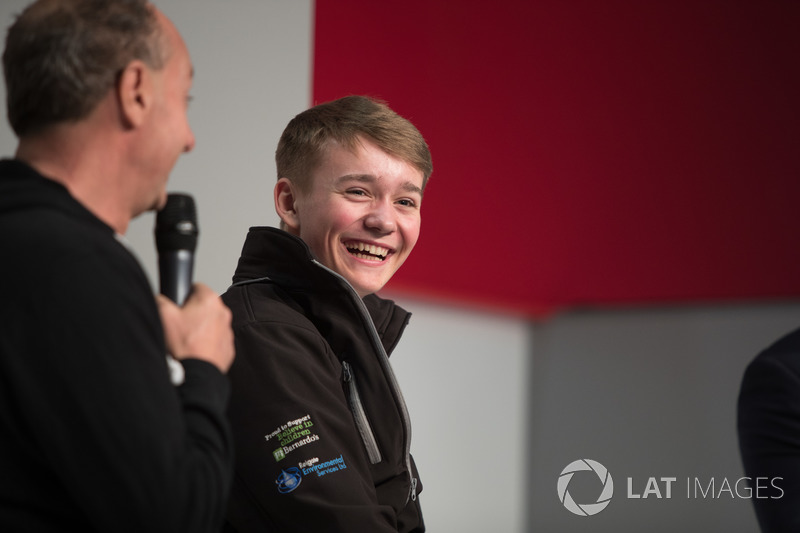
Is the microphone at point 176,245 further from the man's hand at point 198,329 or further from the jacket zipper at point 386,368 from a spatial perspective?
the jacket zipper at point 386,368

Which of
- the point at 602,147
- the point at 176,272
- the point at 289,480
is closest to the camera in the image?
the point at 176,272

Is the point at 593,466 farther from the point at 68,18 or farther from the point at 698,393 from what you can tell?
the point at 68,18

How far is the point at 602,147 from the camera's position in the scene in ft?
10.3

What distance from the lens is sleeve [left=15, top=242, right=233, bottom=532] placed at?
2.46 feet

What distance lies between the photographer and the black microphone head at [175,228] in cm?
107

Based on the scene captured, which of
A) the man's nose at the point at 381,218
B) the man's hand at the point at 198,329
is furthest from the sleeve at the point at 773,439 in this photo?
the man's hand at the point at 198,329

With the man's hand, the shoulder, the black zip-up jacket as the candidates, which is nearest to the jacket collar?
the black zip-up jacket

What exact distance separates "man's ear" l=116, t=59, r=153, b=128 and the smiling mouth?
0.78 metres

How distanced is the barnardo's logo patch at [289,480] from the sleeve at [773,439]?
0.89m

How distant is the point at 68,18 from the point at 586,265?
8.20 ft

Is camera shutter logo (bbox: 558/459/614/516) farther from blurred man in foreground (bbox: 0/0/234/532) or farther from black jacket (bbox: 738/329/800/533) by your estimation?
blurred man in foreground (bbox: 0/0/234/532)

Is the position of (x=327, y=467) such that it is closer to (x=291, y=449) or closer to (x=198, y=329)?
(x=291, y=449)

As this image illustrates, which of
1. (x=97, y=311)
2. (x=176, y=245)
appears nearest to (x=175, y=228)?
(x=176, y=245)

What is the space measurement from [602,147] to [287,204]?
174 centimetres
